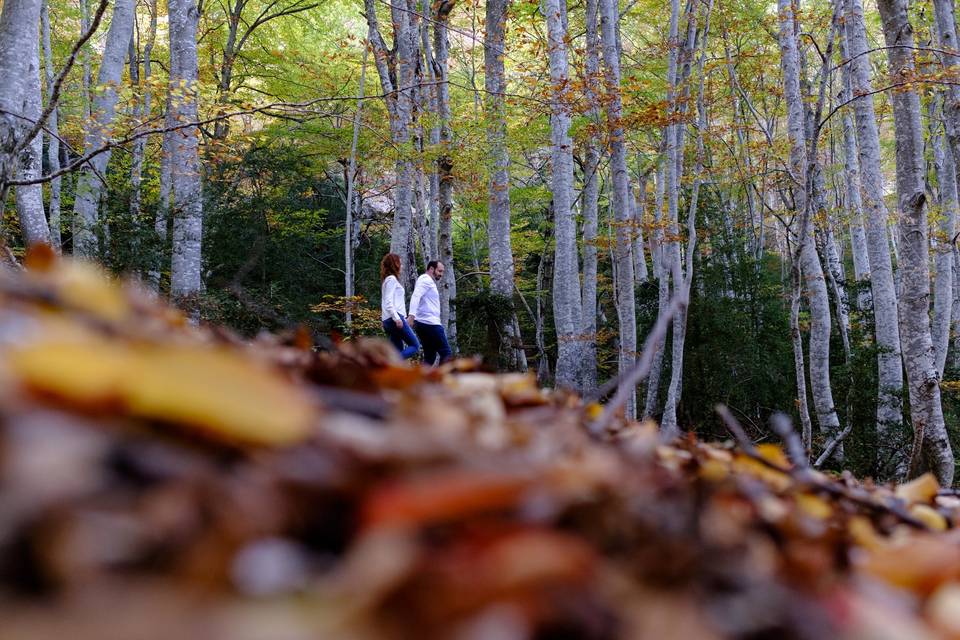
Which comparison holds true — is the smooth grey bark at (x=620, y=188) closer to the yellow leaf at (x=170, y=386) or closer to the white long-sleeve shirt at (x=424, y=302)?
the white long-sleeve shirt at (x=424, y=302)

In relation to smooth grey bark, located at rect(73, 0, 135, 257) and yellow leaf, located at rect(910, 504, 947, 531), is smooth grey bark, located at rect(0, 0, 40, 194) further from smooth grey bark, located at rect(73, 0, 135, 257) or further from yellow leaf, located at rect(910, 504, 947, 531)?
yellow leaf, located at rect(910, 504, 947, 531)

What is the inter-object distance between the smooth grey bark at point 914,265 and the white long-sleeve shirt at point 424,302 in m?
4.60

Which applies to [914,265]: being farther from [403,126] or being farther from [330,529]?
[403,126]

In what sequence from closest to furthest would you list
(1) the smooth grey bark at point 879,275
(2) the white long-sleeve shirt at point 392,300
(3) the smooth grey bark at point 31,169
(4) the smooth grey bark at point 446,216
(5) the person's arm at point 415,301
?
(3) the smooth grey bark at point 31,169, (2) the white long-sleeve shirt at point 392,300, (5) the person's arm at point 415,301, (1) the smooth grey bark at point 879,275, (4) the smooth grey bark at point 446,216

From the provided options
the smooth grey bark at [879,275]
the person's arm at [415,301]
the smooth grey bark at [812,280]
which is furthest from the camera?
the smooth grey bark at [812,280]

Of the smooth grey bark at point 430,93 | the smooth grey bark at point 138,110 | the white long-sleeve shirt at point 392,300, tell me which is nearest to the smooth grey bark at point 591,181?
the smooth grey bark at point 430,93

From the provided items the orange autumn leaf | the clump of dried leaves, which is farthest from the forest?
the orange autumn leaf

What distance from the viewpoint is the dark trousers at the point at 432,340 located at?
7629mm

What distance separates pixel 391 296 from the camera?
282 inches

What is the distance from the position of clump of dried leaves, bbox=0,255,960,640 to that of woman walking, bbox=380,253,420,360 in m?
6.28

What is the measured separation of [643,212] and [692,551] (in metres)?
17.7

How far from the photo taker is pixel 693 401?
10969 millimetres

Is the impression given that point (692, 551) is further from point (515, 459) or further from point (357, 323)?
point (357, 323)

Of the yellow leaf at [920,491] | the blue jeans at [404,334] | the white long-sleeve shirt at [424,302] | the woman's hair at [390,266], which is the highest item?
the woman's hair at [390,266]
